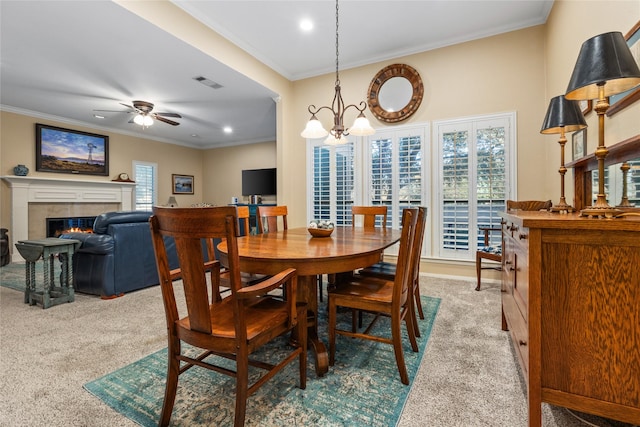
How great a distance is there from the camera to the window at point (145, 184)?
7.37 m

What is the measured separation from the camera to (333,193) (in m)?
4.46

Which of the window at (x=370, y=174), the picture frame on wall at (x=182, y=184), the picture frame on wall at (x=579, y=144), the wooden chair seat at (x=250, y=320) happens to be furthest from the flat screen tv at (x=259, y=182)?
the wooden chair seat at (x=250, y=320)

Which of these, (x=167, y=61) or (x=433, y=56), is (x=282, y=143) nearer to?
(x=167, y=61)

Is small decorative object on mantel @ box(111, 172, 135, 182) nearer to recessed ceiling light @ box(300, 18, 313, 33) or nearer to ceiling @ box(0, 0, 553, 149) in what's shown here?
ceiling @ box(0, 0, 553, 149)

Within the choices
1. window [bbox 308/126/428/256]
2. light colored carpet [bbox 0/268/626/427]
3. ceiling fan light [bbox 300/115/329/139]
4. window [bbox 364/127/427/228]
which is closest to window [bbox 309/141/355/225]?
window [bbox 308/126/428/256]

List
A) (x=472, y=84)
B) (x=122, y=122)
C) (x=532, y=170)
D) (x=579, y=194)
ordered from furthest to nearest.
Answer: (x=122, y=122) < (x=472, y=84) < (x=532, y=170) < (x=579, y=194)

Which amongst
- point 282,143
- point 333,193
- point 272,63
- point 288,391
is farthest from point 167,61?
point 288,391

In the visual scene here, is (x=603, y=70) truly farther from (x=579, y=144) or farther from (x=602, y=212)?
(x=579, y=144)

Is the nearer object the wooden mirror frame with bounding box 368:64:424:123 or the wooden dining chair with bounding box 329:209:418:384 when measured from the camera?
the wooden dining chair with bounding box 329:209:418:384

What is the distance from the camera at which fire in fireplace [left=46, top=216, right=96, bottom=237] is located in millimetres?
5934

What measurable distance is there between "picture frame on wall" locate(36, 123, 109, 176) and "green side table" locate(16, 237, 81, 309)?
3.96 meters

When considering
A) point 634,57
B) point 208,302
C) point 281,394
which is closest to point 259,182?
point 281,394

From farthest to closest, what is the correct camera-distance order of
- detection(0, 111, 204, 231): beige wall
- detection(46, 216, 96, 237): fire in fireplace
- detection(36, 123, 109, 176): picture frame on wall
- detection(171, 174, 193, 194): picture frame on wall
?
detection(171, 174, 193, 194): picture frame on wall
detection(46, 216, 96, 237): fire in fireplace
detection(36, 123, 109, 176): picture frame on wall
detection(0, 111, 204, 231): beige wall

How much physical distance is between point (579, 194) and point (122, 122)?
25.2ft
